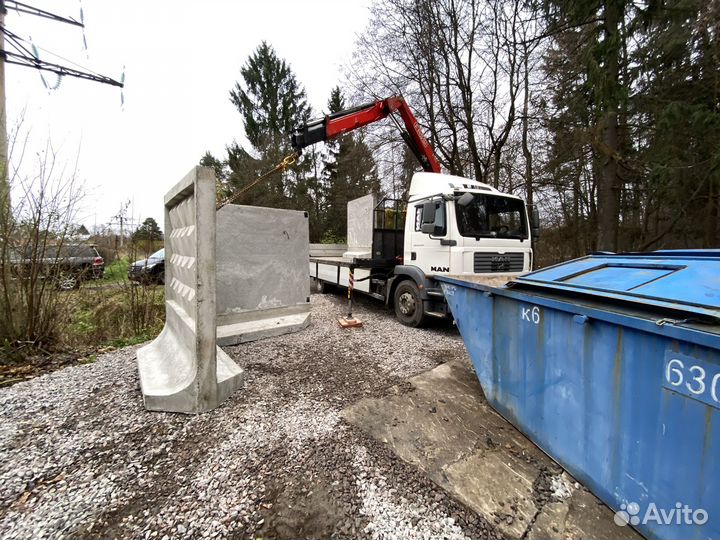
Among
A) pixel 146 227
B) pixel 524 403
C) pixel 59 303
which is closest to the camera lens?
pixel 524 403

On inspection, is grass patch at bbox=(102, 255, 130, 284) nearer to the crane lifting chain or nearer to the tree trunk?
the crane lifting chain

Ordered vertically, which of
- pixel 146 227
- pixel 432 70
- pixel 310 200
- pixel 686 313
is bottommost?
pixel 686 313

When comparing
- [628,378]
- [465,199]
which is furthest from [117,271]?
[628,378]

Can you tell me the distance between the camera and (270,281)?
16.1 ft

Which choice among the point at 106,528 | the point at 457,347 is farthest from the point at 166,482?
the point at 457,347

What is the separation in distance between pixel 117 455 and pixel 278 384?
1.42m

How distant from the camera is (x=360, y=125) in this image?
655 centimetres

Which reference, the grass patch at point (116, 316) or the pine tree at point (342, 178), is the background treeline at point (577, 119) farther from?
the grass patch at point (116, 316)

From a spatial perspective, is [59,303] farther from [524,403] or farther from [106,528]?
[524,403]

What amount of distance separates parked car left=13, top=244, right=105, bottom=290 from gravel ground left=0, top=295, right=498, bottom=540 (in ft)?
4.46

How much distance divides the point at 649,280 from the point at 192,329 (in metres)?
3.46

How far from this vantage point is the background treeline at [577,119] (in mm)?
6176

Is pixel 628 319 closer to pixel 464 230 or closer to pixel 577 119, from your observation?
pixel 464 230

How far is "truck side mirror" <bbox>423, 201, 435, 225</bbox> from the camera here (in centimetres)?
492
